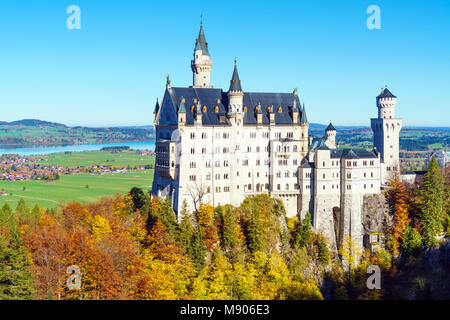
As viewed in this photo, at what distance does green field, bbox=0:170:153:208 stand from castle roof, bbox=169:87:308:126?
6330 centimetres

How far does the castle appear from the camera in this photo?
76.1m

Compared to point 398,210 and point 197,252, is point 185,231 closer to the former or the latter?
point 197,252

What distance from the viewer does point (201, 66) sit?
87.7 m

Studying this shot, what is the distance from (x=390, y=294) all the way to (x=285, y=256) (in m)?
18.8

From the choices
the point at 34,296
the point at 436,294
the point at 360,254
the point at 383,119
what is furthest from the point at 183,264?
the point at 383,119

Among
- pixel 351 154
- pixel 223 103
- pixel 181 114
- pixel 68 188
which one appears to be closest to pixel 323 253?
pixel 351 154

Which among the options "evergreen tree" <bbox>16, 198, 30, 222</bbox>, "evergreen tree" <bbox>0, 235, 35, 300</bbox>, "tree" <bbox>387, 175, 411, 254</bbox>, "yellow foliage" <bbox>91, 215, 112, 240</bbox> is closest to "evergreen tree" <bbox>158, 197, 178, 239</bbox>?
"yellow foliage" <bbox>91, 215, 112, 240</bbox>

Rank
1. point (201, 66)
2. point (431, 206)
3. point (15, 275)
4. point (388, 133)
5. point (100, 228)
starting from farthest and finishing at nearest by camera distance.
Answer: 1. point (388, 133)
2. point (201, 66)
3. point (431, 206)
4. point (100, 228)
5. point (15, 275)

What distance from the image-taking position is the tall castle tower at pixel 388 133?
3482 inches

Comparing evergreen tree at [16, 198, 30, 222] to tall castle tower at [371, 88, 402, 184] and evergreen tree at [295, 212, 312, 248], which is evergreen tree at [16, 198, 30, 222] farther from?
tall castle tower at [371, 88, 402, 184]

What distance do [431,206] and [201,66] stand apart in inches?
1811

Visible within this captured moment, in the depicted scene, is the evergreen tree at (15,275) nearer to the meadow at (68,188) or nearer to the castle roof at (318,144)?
the castle roof at (318,144)

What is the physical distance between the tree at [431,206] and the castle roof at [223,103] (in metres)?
23.7

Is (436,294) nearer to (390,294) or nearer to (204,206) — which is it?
(390,294)
